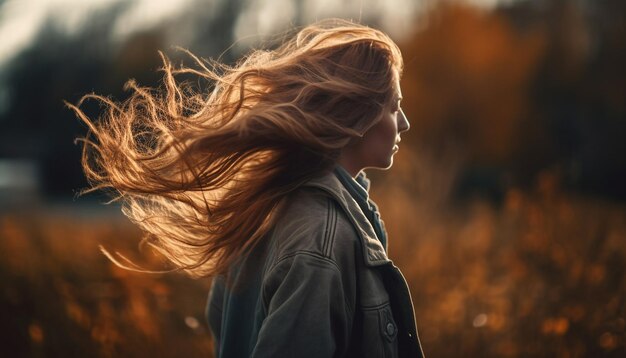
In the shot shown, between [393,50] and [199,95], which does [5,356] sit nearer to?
[199,95]

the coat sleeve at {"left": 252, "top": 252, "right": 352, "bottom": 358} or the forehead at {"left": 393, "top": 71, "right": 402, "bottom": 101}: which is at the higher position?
the forehead at {"left": 393, "top": 71, "right": 402, "bottom": 101}

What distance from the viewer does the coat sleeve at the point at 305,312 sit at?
1757 millimetres

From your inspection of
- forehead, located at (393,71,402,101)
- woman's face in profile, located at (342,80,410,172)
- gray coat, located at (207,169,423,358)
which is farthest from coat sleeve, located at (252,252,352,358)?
forehead, located at (393,71,402,101)

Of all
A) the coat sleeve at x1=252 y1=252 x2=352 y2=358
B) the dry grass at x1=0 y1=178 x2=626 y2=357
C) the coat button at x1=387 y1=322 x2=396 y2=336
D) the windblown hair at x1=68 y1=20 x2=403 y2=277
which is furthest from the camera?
the dry grass at x1=0 y1=178 x2=626 y2=357

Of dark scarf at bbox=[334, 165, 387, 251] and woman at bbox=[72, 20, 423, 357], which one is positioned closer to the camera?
woman at bbox=[72, 20, 423, 357]

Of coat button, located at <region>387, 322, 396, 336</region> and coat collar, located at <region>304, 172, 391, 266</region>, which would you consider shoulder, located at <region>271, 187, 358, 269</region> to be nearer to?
coat collar, located at <region>304, 172, 391, 266</region>

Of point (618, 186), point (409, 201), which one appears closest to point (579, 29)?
point (618, 186)

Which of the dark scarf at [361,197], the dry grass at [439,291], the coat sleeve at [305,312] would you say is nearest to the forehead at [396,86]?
the dark scarf at [361,197]

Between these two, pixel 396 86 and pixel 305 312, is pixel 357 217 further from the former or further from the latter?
pixel 396 86

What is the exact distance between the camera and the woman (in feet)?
5.96

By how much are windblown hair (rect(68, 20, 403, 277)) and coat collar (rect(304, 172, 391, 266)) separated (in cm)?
7

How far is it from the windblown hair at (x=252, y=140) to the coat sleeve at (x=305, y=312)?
0.94 ft

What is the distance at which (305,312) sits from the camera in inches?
69.2

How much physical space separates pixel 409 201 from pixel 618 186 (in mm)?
10670
